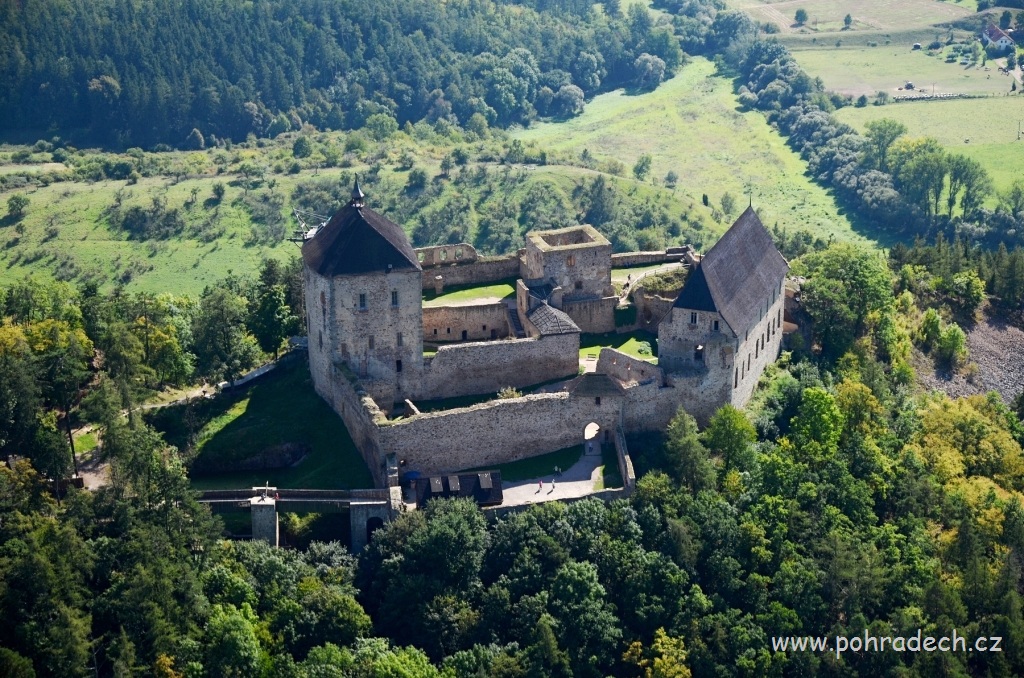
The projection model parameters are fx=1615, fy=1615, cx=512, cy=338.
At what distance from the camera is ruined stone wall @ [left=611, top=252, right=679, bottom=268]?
88.1m

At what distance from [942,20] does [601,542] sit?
5770 inches

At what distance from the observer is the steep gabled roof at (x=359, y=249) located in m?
72.7

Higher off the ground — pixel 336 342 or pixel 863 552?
pixel 336 342

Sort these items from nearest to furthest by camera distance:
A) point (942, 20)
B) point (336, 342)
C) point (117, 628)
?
point (117, 628)
point (336, 342)
point (942, 20)

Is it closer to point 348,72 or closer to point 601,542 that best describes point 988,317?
point 601,542

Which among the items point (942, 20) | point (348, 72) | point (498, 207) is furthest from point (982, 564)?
point (942, 20)

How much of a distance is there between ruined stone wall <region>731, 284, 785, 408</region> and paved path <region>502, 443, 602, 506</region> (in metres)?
8.46

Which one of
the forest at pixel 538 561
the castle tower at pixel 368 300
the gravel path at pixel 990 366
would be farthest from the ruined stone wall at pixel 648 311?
the gravel path at pixel 990 366

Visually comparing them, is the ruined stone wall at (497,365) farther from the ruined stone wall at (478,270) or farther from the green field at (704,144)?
the green field at (704,144)

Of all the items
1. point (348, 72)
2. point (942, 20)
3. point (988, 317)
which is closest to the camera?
point (988, 317)

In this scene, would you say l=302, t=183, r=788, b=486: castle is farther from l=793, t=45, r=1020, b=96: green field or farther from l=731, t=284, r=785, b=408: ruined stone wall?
l=793, t=45, r=1020, b=96: green field

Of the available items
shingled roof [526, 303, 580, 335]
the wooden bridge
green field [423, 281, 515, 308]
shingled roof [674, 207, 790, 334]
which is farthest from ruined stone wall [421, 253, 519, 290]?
the wooden bridge

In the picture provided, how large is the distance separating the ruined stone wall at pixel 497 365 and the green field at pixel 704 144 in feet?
222

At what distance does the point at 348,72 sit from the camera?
183 m
